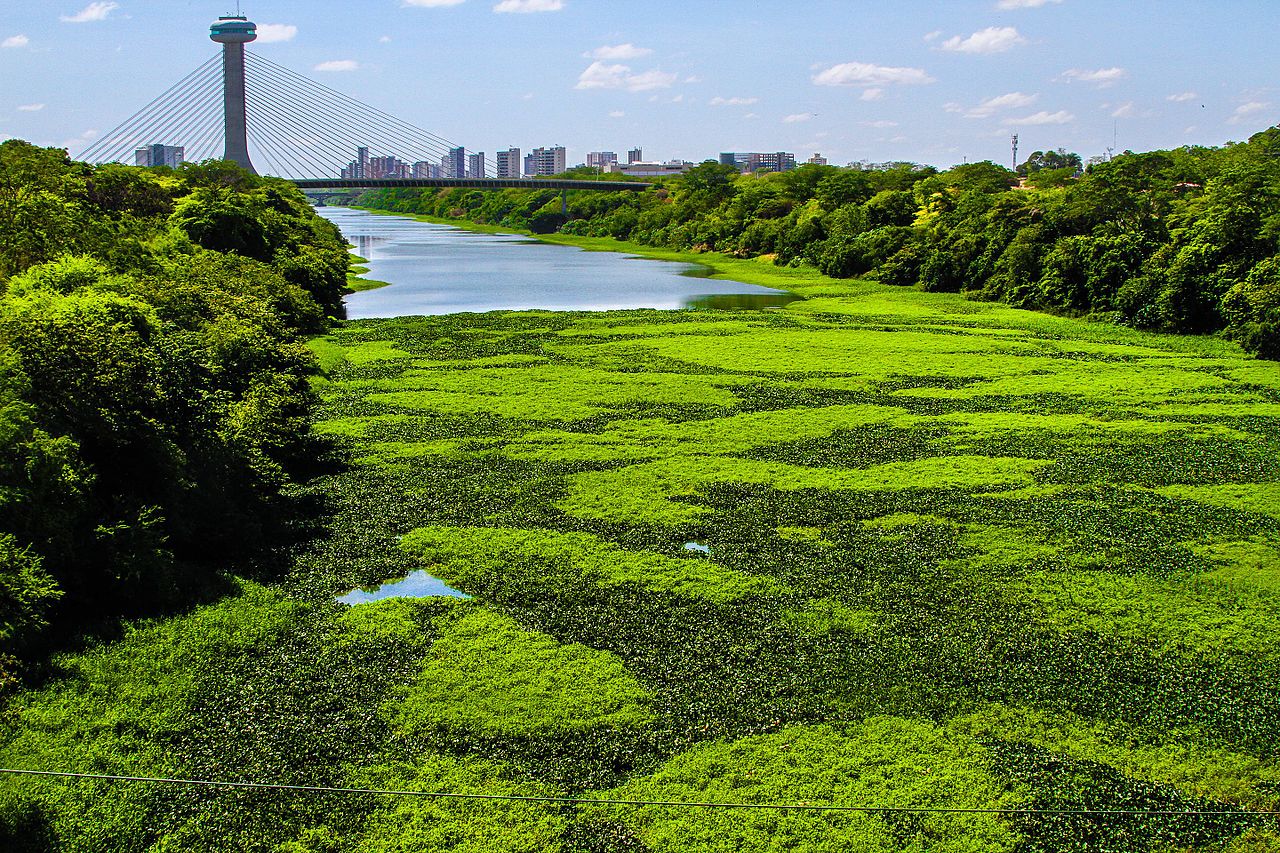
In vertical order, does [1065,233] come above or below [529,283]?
above

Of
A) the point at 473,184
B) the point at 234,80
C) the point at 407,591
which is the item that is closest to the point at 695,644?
the point at 407,591

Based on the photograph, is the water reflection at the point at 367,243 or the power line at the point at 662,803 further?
the water reflection at the point at 367,243

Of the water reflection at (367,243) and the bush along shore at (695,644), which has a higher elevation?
the water reflection at (367,243)

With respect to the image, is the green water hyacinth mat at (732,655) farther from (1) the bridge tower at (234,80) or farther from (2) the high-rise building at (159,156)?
(2) the high-rise building at (159,156)

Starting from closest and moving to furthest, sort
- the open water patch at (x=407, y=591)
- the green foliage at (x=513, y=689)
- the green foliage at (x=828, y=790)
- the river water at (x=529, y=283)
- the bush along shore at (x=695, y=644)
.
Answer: the green foliage at (x=828, y=790) < the bush along shore at (x=695, y=644) < the green foliage at (x=513, y=689) < the open water patch at (x=407, y=591) < the river water at (x=529, y=283)

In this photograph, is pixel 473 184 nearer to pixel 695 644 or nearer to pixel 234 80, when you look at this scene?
pixel 234 80

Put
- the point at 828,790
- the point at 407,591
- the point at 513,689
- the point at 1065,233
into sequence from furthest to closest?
the point at 1065,233 → the point at 407,591 → the point at 513,689 → the point at 828,790

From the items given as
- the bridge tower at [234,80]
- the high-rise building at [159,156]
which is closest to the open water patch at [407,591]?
the bridge tower at [234,80]

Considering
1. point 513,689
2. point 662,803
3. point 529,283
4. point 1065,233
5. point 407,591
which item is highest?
point 1065,233
